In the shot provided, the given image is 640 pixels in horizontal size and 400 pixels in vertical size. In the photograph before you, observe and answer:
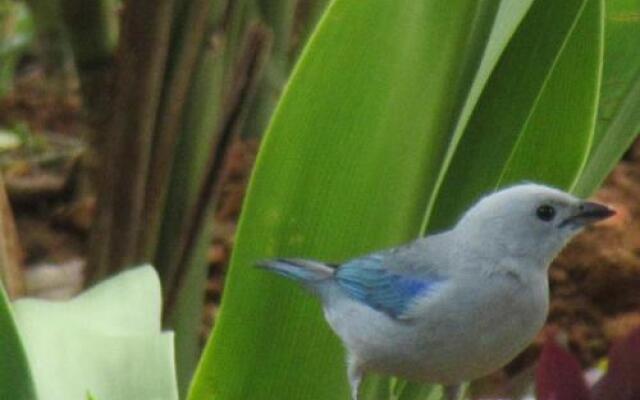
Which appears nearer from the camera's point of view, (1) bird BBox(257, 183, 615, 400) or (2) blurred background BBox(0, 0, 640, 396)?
(1) bird BBox(257, 183, 615, 400)

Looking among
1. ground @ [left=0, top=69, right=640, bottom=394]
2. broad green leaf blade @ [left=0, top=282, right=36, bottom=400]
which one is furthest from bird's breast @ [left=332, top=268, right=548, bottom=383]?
ground @ [left=0, top=69, right=640, bottom=394]

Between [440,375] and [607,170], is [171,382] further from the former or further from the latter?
[607,170]

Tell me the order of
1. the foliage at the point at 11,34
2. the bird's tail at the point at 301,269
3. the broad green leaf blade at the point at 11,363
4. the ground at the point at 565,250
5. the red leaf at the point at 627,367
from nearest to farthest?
1. the red leaf at the point at 627,367
2. the broad green leaf blade at the point at 11,363
3. the bird's tail at the point at 301,269
4. the ground at the point at 565,250
5. the foliage at the point at 11,34

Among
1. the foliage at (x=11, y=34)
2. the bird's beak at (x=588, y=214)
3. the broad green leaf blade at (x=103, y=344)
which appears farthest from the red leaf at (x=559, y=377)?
the foliage at (x=11, y=34)

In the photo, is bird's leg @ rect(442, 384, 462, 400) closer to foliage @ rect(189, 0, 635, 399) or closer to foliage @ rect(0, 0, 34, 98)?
foliage @ rect(189, 0, 635, 399)

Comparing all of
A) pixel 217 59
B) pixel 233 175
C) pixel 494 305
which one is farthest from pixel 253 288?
pixel 233 175

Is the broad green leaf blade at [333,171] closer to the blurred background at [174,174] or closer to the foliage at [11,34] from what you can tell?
the blurred background at [174,174]

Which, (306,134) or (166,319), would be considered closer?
(306,134)
